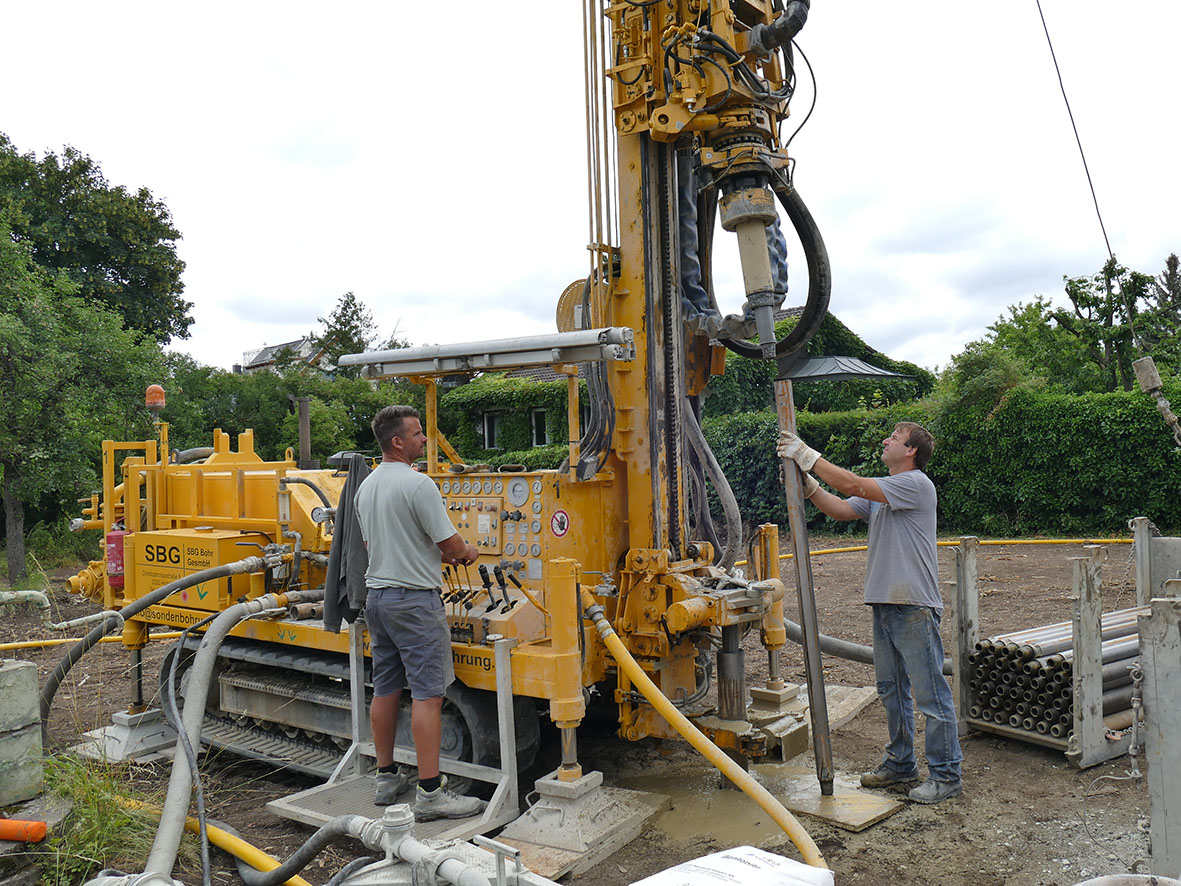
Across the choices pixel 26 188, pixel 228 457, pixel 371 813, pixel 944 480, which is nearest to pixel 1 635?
pixel 228 457

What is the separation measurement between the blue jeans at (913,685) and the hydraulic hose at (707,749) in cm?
97

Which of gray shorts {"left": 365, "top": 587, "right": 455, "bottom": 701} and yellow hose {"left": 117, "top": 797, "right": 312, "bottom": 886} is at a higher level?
gray shorts {"left": 365, "top": 587, "right": 455, "bottom": 701}

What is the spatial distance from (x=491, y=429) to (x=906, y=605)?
19.7 meters

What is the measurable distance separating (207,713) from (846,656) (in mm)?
4435

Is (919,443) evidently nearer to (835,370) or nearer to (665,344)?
(665,344)

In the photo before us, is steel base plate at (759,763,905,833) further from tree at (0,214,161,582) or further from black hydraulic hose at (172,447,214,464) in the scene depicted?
tree at (0,214,161,582)

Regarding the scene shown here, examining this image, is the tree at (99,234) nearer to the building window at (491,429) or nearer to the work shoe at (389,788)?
the building window at (491,429)

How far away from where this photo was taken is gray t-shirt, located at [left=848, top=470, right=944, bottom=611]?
4742mm

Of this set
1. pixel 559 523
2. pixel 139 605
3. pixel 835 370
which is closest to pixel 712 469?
pixel 559 523

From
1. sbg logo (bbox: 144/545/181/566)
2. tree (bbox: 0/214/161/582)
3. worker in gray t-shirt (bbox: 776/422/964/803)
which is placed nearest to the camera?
worker in gray t-shirt (bbox: 776/422/964/803)

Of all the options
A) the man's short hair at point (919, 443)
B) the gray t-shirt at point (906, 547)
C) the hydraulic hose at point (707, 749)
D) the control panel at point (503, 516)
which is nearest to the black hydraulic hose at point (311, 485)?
the control panel at point (503, 516)

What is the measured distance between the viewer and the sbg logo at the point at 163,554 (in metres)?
6.58

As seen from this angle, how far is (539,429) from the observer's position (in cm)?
2306

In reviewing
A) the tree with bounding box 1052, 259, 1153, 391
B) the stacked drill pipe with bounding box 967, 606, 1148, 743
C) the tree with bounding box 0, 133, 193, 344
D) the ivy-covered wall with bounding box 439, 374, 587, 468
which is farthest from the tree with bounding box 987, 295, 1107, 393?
the tree with bounding box 0, 133, 193, 344
